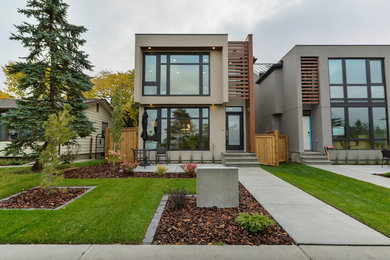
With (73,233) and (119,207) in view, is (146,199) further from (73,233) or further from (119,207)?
(73,233)

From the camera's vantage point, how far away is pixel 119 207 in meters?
3.53

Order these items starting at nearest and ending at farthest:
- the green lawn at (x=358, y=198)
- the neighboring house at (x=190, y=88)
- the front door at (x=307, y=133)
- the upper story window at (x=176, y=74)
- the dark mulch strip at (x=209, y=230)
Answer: the dark mulch strip at (x=209, y=230)
the green lawn at (x=358, y=198)
the neighboring house at (x=190, y=88)
the upper story window at (x=176, y=74)
the front door at (x=307, y=133)

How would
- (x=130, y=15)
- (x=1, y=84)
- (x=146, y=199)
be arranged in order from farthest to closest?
A: 1. (x=1, y=84)
2. (x=130, y=15)
3. (x=146, y=199)

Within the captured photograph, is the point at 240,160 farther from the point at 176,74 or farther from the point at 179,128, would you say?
the point at 176,74

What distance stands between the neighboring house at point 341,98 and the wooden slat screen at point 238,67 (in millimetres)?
3327

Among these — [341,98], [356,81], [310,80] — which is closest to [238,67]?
[310,80]

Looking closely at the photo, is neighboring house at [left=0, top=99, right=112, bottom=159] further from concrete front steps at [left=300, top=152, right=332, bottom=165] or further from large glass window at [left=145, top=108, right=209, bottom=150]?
concrete front steps at [left=300, top=152, right=332, bottom=165]

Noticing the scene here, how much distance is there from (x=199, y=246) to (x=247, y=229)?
812 mm

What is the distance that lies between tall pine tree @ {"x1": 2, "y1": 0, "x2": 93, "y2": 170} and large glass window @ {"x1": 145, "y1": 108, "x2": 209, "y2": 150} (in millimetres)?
3344

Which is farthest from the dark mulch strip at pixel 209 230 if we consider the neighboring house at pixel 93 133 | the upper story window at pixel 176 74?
the neighboring house at pixel 93 133

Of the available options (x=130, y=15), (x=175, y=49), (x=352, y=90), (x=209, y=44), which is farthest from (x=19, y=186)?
(x=352, y=90)

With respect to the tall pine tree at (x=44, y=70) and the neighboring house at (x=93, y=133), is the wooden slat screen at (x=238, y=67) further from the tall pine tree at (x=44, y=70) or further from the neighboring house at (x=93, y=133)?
the neighboring house at (x=93, y=133)

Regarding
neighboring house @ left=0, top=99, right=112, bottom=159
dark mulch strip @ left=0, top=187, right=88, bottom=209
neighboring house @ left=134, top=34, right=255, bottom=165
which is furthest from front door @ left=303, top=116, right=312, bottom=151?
neighboring house @ left=0, top=99, right=112, bottom=159

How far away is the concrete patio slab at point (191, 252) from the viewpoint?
6.70 ft
